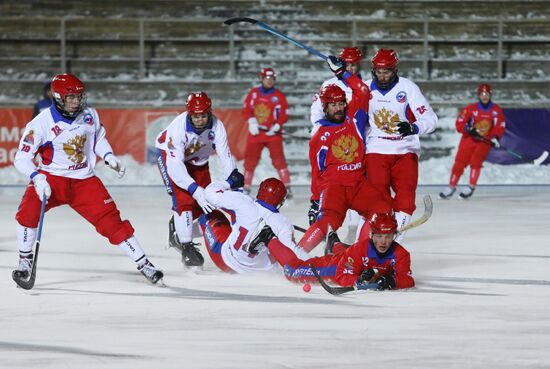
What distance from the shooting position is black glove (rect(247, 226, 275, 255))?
7020 mm

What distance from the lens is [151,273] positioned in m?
7.00

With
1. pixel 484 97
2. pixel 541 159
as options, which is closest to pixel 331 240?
pixel 484 97

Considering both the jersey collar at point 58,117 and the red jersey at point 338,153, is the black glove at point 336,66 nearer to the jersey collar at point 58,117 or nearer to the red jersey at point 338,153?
the red jersey at point 338,153

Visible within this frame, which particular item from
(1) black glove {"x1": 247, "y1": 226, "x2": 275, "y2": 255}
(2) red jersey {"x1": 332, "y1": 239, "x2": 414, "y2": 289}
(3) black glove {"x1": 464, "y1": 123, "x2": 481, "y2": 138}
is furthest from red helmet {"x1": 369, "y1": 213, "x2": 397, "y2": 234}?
(3) black glove {"x1": 464, "y1": 123, "x2": 481, "y2": 138}

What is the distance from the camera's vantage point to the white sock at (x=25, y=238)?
7.06 meters

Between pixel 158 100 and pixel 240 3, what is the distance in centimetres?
217

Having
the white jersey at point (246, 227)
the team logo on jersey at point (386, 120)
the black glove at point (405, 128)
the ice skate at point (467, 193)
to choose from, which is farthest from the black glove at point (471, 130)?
the white jersey at point (246, 227)

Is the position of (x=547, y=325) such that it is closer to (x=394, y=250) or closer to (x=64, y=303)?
(x=394, y=250)

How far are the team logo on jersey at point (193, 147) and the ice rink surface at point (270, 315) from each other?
31.1 inches

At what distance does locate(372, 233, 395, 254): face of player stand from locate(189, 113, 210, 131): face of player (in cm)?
169

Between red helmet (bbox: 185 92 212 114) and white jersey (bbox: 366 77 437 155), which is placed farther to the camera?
white jersey (bbox: 366 77 437 155)

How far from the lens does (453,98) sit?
56.9 ft

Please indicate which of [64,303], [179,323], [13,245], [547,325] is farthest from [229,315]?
[13,245]

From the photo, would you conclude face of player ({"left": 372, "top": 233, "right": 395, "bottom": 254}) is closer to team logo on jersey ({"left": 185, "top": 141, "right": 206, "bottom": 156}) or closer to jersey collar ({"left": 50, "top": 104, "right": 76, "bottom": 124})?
team logo on jersey ({"left": 185, "top": 141, "right": 206, "bottom": 156})
